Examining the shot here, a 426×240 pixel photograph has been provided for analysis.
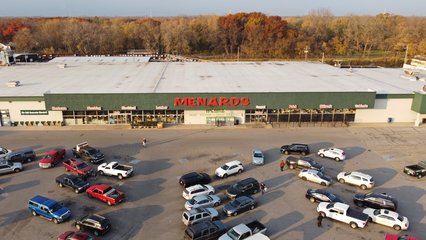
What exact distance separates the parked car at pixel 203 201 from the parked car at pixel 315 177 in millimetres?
8647

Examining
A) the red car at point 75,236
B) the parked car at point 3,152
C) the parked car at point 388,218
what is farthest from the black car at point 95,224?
the parked car at point 388,218

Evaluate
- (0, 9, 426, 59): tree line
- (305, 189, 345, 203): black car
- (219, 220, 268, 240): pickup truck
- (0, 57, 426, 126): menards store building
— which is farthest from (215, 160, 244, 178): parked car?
(0, 9, 426, 59): tree line

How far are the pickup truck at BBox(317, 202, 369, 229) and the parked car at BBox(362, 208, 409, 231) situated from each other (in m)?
0.76

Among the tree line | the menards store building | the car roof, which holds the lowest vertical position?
the car roof

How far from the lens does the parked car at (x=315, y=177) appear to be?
29.7 m

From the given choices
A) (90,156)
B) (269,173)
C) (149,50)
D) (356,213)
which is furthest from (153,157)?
(149,50)

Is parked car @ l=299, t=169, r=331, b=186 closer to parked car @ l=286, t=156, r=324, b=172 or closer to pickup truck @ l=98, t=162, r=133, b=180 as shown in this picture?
parked car @ l=286, t=156, r=324, b=172

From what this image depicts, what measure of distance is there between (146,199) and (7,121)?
2620 centimetres

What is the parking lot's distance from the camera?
78.4ft

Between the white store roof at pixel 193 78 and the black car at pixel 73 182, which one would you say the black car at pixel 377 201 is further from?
the black car at pixel 73 182

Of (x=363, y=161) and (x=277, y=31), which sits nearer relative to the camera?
(x=363, y=161)

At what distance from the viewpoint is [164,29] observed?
112 metres

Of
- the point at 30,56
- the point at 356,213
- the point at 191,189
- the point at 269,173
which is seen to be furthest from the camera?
the point at 30,56

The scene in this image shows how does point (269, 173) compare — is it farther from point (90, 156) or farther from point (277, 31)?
point (277, 31)
